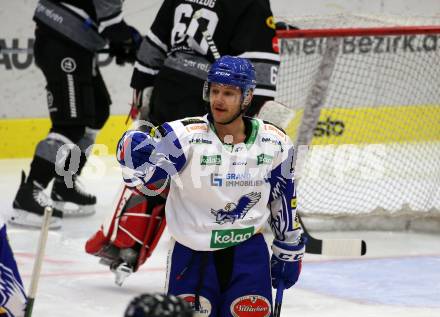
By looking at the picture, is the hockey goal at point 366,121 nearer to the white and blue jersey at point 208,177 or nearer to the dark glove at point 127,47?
the dark glove at point 127,47

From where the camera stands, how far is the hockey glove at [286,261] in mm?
3457

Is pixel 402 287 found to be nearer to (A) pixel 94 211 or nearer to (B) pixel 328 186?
(B) pixel 328 186

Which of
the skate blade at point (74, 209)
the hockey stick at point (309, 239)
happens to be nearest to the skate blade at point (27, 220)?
the skate blade at point (74, 209)

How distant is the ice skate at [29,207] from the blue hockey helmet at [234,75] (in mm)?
2446

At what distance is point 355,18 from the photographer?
232 inches

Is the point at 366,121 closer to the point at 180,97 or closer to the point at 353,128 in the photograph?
the point at 353,128

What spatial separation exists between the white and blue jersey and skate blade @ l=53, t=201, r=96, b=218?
2.66m

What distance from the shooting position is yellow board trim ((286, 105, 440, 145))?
619 centimetres

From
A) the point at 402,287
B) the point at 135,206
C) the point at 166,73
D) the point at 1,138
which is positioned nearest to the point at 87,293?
the point at 135,206

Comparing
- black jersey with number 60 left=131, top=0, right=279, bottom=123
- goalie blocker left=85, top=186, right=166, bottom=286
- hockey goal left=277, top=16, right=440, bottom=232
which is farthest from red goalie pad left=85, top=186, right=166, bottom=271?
hockey goal left=277, top=16, right=440, bottom=232

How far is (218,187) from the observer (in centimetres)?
326

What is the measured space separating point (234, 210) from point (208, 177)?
126 millimetres

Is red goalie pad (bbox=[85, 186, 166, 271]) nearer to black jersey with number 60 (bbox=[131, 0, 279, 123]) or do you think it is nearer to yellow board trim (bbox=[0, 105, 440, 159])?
black jersey with number 60 (bbox=[131, 0, 279, 123])

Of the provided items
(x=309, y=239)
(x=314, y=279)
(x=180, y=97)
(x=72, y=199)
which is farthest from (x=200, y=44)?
(x=72, y=199)
